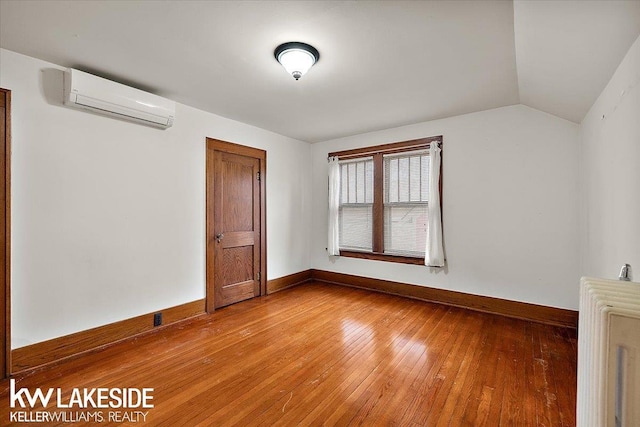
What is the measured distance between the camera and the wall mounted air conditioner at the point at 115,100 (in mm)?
2387

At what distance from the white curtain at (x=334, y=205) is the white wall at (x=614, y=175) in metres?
3.13

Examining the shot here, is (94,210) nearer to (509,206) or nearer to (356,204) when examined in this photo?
(356,204)

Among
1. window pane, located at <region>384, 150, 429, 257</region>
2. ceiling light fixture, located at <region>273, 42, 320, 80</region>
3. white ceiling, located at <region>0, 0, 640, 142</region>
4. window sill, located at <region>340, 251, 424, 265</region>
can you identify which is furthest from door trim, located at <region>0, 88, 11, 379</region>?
window pane, located at <region>384, 150, 429, 257</region>

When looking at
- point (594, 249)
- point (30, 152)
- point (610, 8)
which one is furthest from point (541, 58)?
point (30, 152)

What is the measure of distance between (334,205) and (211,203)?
206cm

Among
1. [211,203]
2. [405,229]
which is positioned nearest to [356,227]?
[405,229]

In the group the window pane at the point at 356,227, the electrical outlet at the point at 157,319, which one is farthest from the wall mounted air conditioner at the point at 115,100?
the window pane at the point at 356,227

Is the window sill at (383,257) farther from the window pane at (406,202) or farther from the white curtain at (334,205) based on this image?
the white curtain at (334,205)

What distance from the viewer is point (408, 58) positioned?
2299 millimetres

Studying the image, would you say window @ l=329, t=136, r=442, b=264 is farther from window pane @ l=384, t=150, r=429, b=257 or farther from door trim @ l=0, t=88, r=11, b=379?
door trim @ l=0, t=88, r=11, b=379

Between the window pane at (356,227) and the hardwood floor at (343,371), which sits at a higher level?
the window pane at (356,227)

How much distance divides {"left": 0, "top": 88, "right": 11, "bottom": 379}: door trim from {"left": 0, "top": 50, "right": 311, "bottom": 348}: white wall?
4cm

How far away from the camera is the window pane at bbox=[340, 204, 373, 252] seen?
4.67 meters

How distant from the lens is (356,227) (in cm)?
481
